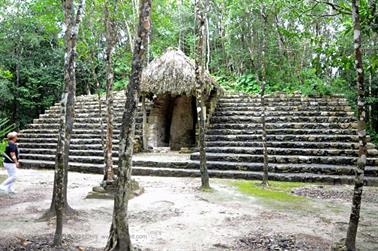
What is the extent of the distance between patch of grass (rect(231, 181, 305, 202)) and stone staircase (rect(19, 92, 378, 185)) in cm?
49

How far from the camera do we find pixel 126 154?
3.57 meters

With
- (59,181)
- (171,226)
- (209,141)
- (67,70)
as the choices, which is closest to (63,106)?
(67,70)

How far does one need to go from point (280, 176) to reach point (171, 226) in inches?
178

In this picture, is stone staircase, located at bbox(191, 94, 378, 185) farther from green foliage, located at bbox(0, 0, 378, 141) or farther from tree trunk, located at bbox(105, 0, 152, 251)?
tree trunk, located at bbox(105, 0, 152, 251)

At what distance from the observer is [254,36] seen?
43.7 ft

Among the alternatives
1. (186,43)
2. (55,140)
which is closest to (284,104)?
(55,140)

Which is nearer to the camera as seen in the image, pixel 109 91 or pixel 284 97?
pixel 109 91

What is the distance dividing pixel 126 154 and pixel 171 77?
7.58 m

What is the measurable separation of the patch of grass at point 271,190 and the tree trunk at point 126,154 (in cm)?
370

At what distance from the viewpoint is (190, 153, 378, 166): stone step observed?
8.81m

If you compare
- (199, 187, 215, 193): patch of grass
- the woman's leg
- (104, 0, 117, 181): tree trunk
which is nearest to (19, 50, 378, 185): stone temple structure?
(199, 187, 215, 193): patch of grass

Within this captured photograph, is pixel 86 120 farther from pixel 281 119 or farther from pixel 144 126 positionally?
pixel 281 119

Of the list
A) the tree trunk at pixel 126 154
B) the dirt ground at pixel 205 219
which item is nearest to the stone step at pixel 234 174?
the dirt ground at pixel 205 219

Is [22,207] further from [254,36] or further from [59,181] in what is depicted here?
[254,36]
